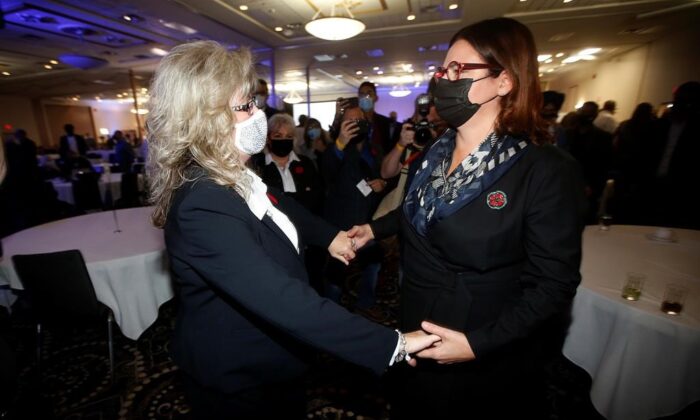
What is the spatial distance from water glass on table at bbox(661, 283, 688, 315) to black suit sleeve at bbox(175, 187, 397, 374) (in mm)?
1426

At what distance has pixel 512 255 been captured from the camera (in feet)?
3.54

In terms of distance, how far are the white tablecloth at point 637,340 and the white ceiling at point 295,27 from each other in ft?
18.7

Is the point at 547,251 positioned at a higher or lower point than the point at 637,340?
higher

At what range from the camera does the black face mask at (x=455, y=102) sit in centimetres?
116

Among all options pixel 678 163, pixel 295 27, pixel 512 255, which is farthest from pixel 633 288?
pixel 295 27

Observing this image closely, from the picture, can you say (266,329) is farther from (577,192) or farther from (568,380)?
(568,380)

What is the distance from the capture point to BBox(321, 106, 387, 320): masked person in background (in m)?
2.78

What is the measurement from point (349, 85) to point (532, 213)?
16547 mm

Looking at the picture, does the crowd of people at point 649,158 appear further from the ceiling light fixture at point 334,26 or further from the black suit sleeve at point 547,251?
the ceiling light fixture at point 334,26

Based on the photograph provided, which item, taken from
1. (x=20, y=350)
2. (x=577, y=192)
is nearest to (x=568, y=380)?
(x=577, y=192)

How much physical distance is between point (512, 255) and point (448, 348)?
368mm

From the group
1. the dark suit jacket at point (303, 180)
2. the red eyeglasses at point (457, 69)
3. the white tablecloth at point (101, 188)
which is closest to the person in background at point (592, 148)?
the dark suit jacket at point (303, 180)

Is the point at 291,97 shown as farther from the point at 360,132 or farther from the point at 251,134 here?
the point at 251,134

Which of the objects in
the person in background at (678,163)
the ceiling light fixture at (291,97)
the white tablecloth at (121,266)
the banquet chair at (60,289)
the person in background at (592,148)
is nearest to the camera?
the banquet chair at (60,289)
